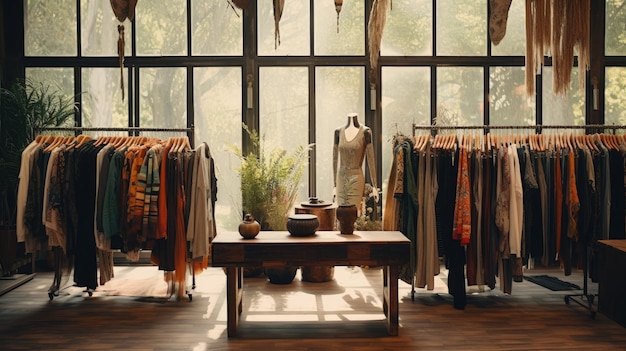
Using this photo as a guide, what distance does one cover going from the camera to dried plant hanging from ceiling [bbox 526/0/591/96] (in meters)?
3.40

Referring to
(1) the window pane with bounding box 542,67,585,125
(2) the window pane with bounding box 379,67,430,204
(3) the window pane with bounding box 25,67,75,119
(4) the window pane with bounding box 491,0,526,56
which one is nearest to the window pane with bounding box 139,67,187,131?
(3) the window pane with bounding box 25,67,75,119

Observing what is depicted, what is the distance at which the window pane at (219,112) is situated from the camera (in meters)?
6.75

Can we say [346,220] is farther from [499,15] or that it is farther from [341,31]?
[341,31]

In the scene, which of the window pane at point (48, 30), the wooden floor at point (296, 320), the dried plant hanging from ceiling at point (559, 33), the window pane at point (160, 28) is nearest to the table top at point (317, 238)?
the wooden floor at point (296, 320)

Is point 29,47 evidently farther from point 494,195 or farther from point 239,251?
point 494,195

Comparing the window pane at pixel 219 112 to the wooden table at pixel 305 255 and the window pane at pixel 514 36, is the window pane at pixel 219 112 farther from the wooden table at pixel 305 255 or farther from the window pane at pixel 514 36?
the window pane at pixel 514 36

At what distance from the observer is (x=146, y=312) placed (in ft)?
16.2

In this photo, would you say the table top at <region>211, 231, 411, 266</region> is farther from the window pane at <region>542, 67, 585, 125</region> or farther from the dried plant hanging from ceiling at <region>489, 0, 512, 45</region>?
the window pane at <region>542, 67, 585, 125</region>

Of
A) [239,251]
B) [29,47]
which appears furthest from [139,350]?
[29,47]

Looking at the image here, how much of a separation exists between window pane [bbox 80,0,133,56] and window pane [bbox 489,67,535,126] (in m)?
3.94

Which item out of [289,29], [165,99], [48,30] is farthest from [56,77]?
[289,29]

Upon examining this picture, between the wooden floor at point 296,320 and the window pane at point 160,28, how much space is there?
247 cm

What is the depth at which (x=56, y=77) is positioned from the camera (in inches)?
264

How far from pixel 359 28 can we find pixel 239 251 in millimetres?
3411
